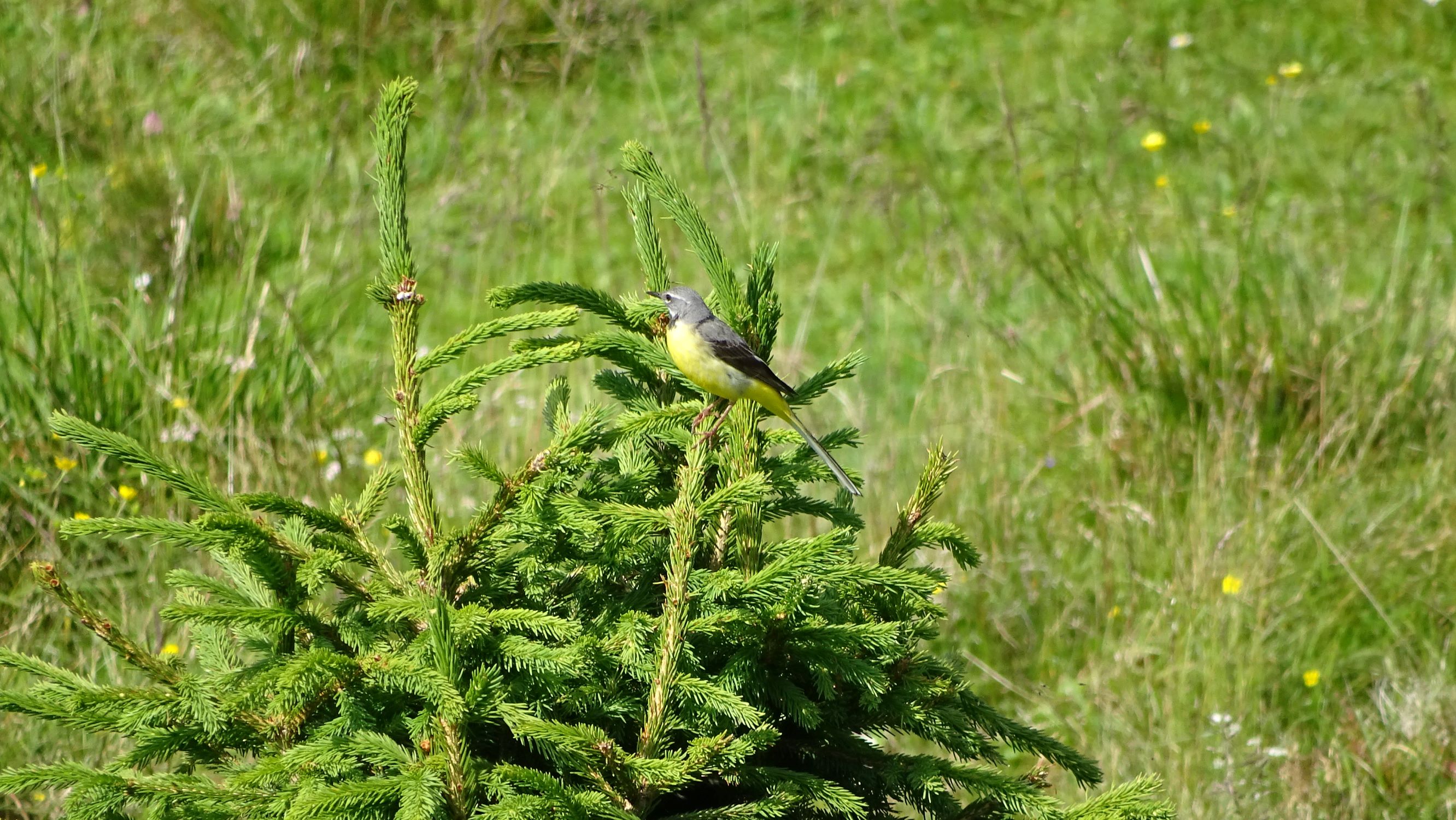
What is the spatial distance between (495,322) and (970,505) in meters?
2.84

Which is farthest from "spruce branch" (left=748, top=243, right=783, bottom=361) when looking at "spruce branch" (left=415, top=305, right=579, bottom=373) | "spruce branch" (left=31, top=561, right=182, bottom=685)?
"spruce branch" (left=31, top=561, right=182, bottom=685)

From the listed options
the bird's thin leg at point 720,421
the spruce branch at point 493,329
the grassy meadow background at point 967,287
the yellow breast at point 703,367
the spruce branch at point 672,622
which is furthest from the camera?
the grassy meadow background at point 967,287

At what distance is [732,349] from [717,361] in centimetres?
3

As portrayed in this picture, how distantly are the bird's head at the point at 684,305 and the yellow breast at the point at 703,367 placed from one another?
0.04m

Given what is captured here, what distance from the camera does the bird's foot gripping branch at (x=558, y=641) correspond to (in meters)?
1.62

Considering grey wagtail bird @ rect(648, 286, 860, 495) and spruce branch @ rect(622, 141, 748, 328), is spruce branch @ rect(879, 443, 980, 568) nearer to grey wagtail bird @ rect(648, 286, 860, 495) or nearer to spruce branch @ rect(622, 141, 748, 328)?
grey wagtail bird @ rect(648, 286, 860, 495)

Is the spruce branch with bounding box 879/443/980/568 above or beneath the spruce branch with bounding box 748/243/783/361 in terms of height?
beneath

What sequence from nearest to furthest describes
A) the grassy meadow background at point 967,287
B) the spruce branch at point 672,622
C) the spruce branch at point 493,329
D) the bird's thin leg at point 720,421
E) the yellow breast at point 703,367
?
1. the spruce branch at point 672,622
2. the spruce branch at point 493,329
3. the bird's thin leg at point 720,421
4. the yellow breast at point 703,367
5. the grassy meadow background at point 967,287

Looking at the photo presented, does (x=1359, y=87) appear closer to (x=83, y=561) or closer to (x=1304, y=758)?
(x=1304, y=758)

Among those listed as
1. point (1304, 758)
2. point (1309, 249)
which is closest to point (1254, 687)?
point (1304, 758)

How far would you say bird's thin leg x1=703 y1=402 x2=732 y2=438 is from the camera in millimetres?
1905

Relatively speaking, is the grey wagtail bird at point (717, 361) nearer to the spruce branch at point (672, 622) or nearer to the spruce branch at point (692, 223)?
the spruce branch at point (692, 223)

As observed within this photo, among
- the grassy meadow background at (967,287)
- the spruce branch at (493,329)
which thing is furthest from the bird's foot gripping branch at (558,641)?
the grassy meadow background at (967,287)

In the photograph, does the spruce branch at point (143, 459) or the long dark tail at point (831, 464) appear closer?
the spruce branch at point (143, 459)
